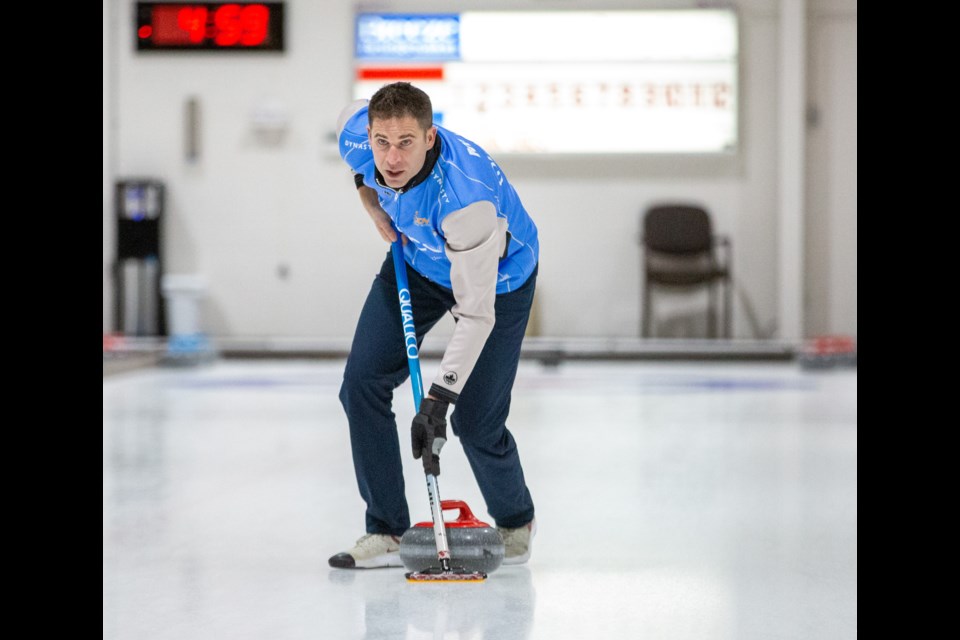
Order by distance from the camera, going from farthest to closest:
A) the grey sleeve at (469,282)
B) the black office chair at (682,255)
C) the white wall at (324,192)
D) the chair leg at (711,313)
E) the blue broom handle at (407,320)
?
the white wall at (324,192) → the chair leg at (711,313) → the black office chair at (682,255) → the blue broom handle at (407,320) → the grey sleeve at (469,282)

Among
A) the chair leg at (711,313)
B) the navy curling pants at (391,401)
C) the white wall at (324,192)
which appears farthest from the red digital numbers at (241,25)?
the navy curling pants at (391,401)

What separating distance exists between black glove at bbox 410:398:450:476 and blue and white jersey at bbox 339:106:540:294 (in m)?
0.34

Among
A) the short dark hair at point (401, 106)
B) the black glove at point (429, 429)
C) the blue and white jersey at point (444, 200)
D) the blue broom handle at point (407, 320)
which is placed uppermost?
the short dark hair at point (401, 106)

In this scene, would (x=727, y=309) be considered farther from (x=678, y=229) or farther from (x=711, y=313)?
(x=678, y=229)

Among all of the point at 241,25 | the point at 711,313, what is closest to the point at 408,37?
the point at 241,25

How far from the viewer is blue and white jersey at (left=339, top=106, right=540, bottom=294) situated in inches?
92.3

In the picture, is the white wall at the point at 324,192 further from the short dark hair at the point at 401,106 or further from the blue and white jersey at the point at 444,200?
the short dark hair at the point at 401,106

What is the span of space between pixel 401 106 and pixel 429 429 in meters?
0.65

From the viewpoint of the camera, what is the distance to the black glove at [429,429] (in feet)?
7.67

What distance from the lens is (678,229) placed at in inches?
349

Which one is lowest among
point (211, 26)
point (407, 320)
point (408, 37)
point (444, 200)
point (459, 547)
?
point (459, 547)

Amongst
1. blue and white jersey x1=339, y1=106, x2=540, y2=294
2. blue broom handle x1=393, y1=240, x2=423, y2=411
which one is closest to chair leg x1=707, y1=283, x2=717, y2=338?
blue and white jersey x1=339, y1=106, x2=540, y2=294

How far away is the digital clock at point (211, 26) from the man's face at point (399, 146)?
23.7 feet
